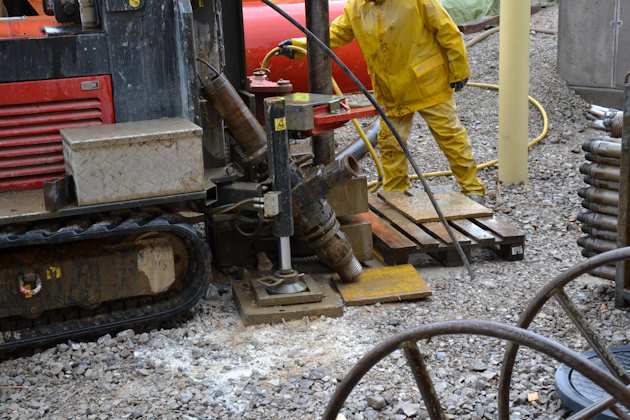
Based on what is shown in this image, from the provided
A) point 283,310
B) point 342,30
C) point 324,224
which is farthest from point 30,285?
point 342,30

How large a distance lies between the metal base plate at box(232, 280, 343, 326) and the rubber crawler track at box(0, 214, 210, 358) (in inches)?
11.1

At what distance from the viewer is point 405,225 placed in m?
6.27

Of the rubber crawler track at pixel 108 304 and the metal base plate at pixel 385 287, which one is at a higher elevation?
the rubber crawler track at pixel 108 304

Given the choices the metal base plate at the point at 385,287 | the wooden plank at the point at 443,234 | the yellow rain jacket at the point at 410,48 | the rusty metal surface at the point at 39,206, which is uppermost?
the yellow rain jacket at the point at 410,48

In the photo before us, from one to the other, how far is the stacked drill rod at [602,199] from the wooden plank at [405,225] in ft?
3.08

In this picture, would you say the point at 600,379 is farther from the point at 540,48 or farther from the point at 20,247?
the point at 540,48

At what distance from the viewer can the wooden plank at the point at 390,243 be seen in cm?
588

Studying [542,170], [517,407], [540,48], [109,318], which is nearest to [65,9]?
[109,318]

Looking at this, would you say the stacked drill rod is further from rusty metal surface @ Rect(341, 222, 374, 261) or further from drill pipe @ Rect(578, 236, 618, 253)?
rusty metal surface @ Rect(341, 222, 374, 261)

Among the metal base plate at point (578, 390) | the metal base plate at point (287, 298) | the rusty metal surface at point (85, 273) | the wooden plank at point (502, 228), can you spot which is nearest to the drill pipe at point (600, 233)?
the wooden plank at point (502, 228)

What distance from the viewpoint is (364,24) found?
6.85 metres

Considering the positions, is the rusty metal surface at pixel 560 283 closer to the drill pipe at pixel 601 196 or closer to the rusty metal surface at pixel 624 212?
the rusty metal surface at pixel 624 212

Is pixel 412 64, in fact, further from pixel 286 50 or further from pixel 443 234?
pixel 443 234

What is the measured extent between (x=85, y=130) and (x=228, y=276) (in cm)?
149
